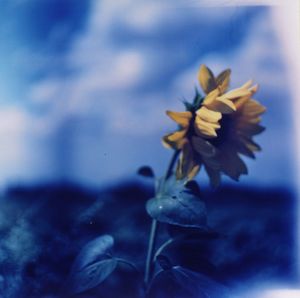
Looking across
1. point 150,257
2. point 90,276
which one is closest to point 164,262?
point 150,257

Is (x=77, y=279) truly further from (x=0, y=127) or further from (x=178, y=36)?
(x=178, y=36)

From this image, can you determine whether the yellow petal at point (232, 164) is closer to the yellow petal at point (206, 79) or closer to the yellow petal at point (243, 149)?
the yellow petal at point (243, 149)

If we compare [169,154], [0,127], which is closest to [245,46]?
[169,154]

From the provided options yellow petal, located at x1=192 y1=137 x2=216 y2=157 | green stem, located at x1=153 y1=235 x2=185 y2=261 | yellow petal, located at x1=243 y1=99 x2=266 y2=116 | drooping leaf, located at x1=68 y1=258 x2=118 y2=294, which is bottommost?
drooping leaf, located at x1=68 y1=258 x2=118 y2=294

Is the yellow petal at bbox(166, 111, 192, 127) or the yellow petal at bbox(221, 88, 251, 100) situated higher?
the yellow petal at bbox(221, 88, 251, 100)

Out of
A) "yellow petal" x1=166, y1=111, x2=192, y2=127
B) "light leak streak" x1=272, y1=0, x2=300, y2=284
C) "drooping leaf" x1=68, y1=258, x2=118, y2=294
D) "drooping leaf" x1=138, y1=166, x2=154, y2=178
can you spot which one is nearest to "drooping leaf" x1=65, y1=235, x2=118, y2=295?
"drooping leaf" x1=68, y1=258, x2=118, y2=294

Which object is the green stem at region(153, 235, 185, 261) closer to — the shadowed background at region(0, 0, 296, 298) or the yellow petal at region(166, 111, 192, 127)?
the shadowed background at region(0, 0, 296, 298)
